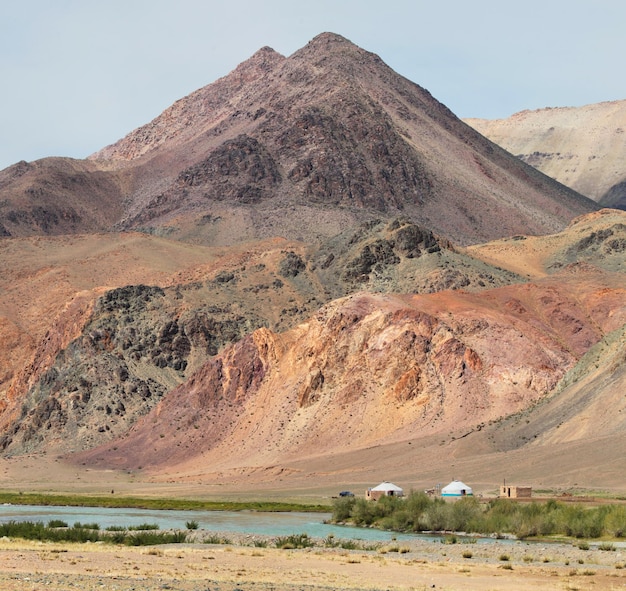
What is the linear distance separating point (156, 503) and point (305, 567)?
52534 mm

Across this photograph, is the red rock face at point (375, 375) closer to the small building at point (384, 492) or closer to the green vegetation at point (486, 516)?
the small building at point (384, 492)

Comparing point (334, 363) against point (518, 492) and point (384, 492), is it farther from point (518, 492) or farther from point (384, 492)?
point (518, 492)

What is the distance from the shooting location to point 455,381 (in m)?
119

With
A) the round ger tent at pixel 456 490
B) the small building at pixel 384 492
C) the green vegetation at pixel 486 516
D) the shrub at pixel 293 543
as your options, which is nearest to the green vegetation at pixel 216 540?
the shrub at pixel 293 543

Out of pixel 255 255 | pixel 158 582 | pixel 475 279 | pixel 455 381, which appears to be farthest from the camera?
pixel 255 255

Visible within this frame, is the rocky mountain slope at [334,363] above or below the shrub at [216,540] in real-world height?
above

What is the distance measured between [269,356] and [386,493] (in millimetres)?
50850

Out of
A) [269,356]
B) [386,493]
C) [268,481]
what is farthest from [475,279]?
[386,493]

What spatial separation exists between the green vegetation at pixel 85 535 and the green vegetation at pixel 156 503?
2870 cm

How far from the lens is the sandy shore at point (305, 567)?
37.5m

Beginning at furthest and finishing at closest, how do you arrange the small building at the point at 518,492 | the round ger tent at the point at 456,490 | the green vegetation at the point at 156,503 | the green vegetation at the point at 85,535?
the green vegetation at the point at 156,503
the round ger tent at the point at 456,490
the small building at the point at 518,492
the green vegetation at the point at 85,535

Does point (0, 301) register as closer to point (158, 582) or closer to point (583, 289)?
point (583, 289)

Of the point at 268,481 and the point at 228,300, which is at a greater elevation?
the point at 228,300

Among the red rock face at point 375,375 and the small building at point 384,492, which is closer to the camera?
the small building at point 384,492
